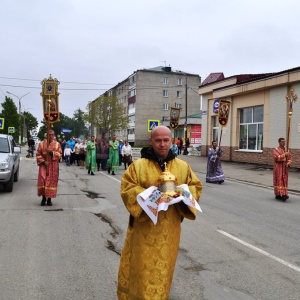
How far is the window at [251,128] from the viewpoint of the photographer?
24.4 meters

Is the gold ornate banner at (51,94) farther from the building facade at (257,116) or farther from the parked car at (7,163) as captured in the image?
the building facade at (257,116)

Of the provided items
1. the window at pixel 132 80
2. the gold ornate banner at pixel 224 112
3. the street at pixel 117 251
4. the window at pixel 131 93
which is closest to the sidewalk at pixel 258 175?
the gold ornate banner at pixel 224 112

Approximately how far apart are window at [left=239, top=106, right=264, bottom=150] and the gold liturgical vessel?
21885 mm

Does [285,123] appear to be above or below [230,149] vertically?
above

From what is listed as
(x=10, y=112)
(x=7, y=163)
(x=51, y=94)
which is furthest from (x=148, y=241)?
(x=10, y=112)

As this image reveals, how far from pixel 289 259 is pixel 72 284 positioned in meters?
3.03

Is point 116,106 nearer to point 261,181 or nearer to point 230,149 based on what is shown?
point 230,149

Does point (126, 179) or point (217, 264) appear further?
point (217, 264)

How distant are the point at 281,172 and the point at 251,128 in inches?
567

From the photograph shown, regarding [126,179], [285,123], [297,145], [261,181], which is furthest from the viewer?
[285,123]

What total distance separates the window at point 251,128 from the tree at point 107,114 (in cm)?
4195

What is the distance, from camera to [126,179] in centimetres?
338

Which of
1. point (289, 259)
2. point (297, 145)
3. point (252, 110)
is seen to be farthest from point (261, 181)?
point (289, 259)

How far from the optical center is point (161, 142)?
3400 mm
